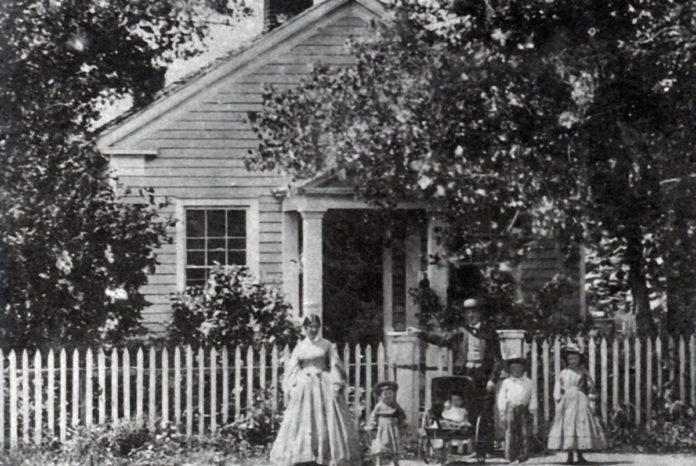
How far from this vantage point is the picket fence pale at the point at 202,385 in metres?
11.4

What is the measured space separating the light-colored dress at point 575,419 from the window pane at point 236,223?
21.3 ft

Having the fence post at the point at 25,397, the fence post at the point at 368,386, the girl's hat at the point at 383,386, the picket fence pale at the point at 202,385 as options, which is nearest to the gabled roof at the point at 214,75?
the picket fence pale at the point at 202,385

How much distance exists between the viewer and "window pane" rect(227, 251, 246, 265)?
1627 centimetres

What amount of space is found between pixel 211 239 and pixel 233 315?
2950mm

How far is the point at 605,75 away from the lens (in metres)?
12.6

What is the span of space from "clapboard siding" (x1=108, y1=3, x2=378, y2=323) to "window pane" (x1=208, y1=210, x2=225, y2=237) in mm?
267

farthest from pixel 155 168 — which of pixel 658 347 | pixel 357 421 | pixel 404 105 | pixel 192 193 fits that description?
pixel 658 347

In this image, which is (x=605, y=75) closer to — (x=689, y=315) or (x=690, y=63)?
(x=690, y=63)

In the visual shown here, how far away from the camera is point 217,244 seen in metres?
16.2

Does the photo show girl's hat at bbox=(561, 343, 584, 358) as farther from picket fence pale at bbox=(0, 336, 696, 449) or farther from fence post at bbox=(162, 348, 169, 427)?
fence post at bbox=(162, 348, 169, 427)

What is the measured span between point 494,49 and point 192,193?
18.2 feet

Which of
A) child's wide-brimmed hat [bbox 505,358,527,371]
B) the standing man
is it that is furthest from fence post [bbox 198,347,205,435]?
child's wide-brimmed hat [bbox 505,358,527,371]

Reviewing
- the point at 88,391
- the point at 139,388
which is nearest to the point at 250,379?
A: the point at 139,388

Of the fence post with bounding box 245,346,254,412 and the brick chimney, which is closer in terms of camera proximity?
the fence post with bounding box 245,346,254,412
